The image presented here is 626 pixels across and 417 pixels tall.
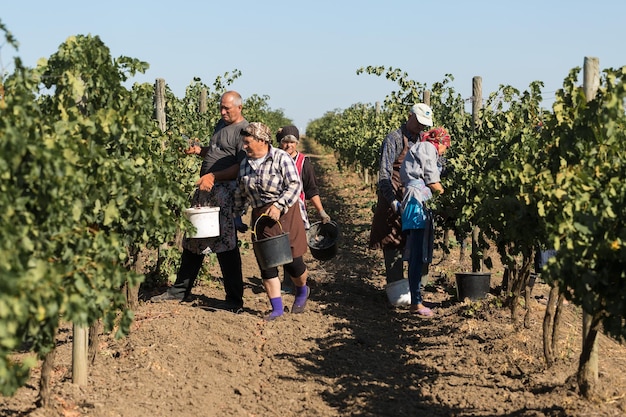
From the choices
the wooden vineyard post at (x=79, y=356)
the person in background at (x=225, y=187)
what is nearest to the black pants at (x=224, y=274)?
the person in background at (x=225, y=187)

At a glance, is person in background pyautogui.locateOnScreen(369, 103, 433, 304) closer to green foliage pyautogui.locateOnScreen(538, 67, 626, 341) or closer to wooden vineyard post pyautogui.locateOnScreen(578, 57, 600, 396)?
green foliage pyautogui.locateOnScreen(538, 67, 626, 341)

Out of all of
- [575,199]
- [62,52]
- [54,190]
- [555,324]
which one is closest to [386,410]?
[555,324]

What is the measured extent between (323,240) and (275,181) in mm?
1968

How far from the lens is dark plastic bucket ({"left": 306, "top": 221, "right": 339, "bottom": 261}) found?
331 inches

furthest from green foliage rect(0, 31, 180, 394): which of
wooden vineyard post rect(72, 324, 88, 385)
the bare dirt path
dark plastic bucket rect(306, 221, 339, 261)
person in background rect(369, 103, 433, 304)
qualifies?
dark plastic bucket rect(306, 221, 339, 261)

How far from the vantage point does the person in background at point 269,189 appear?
6660 mm

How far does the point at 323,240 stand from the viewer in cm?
856

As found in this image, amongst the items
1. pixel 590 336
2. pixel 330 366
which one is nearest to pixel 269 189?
pixel 330 366

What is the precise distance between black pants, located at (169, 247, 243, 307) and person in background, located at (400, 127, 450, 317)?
143 cm

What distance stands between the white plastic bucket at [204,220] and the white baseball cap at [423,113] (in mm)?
1880

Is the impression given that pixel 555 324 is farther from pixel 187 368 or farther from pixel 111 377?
pixel 111 377

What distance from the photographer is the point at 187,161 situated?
26.0ft

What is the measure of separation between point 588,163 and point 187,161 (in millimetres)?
4121

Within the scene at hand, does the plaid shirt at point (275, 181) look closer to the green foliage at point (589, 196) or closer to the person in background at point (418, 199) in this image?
the person in background at point (418, 199)
